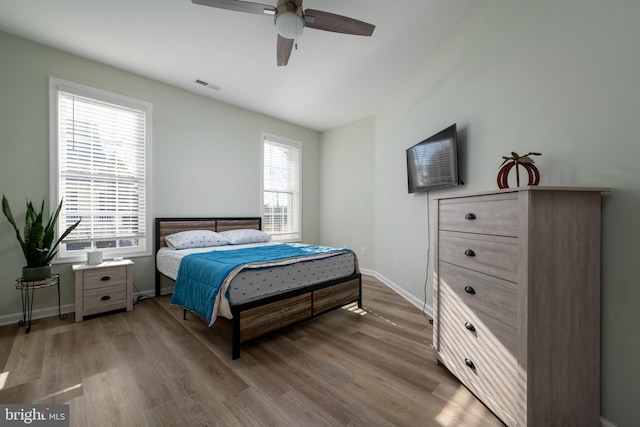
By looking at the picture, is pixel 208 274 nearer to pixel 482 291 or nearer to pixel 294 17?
pixel 482 291

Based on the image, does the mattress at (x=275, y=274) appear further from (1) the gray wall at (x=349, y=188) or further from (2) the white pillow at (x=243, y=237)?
(1) the gray wall at (x=349, y=188)

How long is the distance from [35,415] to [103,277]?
1.57 m

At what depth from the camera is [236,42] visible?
2609 millimetres

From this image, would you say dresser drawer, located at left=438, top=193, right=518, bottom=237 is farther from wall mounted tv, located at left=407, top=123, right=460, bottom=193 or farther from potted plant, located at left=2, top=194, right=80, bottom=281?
potted plant, located at left=2, top=194, right=80, bottom=281

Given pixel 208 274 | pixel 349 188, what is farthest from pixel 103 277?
pixel 349 188

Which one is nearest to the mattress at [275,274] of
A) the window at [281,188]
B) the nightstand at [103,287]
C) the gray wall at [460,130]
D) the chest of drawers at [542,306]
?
the nightstand at [103,287]

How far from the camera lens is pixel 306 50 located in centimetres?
272

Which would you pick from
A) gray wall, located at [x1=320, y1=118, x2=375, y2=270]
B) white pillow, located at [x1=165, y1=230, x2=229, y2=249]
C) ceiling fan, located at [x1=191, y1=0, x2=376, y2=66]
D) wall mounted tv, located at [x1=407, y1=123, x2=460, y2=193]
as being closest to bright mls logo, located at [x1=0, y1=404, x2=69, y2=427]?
white pillow, located at [x1=165, y1=230, x2=229, y2=249]

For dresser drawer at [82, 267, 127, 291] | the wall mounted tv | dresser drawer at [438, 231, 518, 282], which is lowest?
dresser drawer at [82, 267, 127, 291]

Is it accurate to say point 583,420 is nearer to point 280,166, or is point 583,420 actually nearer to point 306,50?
point 306,50

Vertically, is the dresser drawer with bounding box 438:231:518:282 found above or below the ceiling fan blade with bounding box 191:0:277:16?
below

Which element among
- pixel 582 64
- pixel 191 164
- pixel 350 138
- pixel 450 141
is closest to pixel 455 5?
pixel 450 141

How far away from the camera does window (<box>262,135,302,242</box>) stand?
4.69 meters

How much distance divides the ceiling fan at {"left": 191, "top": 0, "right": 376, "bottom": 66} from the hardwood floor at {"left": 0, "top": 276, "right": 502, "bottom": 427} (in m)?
2.48
